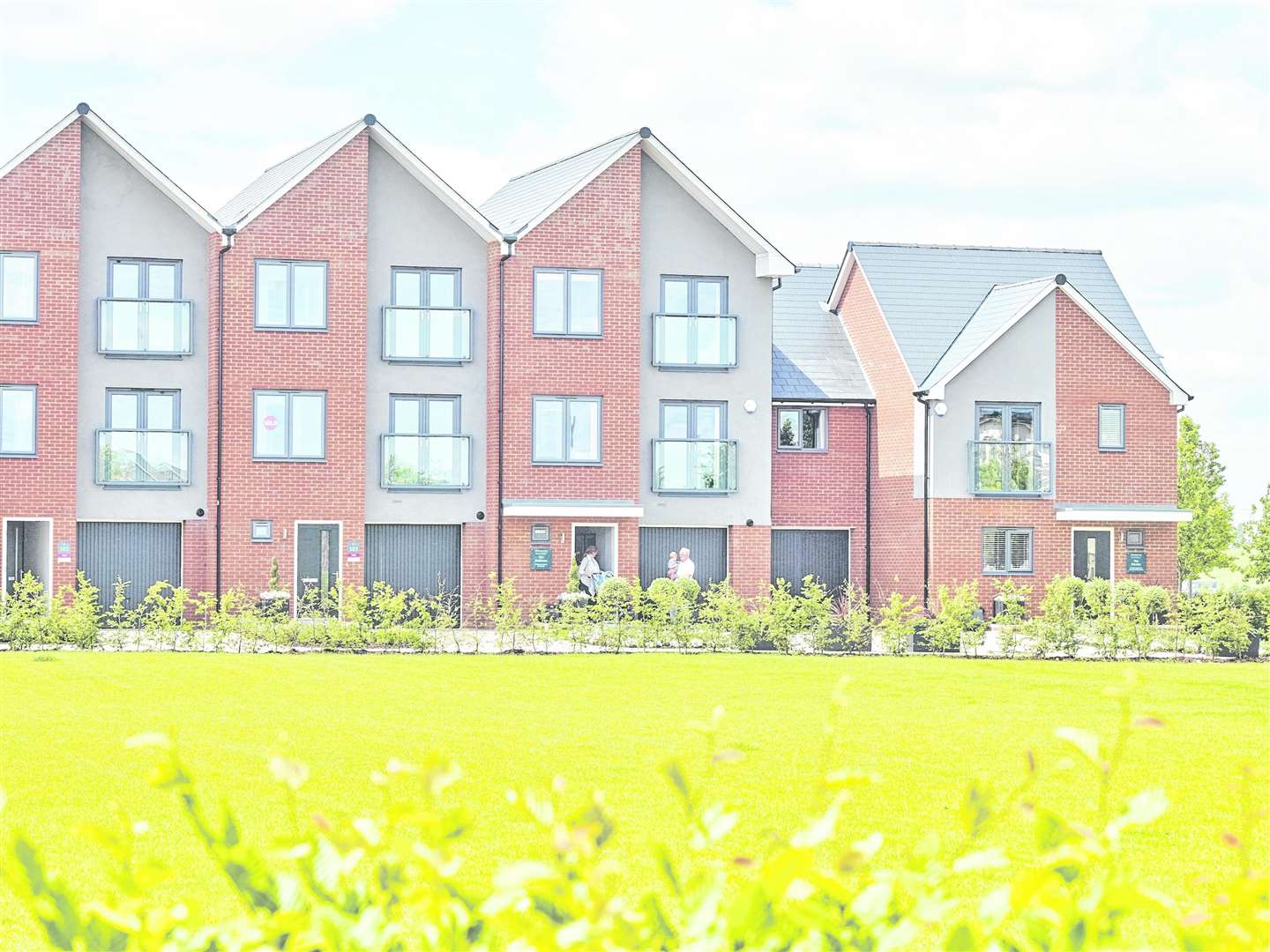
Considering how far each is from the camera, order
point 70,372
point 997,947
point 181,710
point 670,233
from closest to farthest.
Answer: point 997,947 → point 181,710 → point 70,372 → point 670,233

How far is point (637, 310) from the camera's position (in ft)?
115

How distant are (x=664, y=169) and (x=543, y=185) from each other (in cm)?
308

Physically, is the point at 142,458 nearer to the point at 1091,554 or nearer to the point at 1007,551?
the point at 1007,551

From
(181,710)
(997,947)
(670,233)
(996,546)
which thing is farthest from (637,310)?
(997,947)

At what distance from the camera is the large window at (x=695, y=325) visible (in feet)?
117

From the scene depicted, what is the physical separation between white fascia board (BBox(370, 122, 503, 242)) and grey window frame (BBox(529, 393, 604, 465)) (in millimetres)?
3288

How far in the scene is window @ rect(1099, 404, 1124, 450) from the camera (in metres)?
37.1

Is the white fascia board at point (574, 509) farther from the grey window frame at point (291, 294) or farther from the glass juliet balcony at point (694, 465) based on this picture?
the grey window frame at point (291, 294)

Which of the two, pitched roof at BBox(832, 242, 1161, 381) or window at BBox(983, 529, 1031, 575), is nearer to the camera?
window at BBox(983, 529, 1031, 575)

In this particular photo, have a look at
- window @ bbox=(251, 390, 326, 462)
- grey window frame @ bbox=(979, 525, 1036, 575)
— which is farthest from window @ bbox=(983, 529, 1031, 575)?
window @ bbox=(251, 390, 326, 462)

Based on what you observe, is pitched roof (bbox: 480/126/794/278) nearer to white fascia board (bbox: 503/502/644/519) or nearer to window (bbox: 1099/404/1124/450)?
white fascia board (bbox: 503/502/644/519)

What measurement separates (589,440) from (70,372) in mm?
9968

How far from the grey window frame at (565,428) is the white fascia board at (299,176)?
608cm

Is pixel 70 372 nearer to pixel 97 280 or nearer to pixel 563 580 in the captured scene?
pixel 97 280
